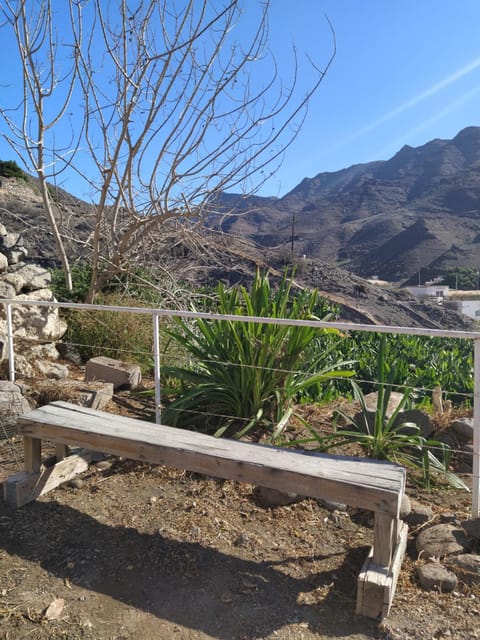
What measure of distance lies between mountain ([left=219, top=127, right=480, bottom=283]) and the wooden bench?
35.3m

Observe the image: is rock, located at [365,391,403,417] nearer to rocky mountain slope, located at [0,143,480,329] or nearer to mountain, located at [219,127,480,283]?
rocky mountain slope, located at [0,143,480,329]

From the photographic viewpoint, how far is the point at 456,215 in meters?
82.8

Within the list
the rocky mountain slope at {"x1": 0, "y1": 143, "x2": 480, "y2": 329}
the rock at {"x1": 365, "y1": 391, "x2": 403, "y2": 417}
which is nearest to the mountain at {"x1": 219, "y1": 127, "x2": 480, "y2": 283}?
the rocky mountain slope at {"x1": 0, "y1": 143, "x2": 480, "y2": 329}

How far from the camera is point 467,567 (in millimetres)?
2260

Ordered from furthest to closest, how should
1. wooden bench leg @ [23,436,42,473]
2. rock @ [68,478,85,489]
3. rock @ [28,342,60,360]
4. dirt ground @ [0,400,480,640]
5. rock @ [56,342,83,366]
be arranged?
rock @ [56,342,83,366] < rock @ [28,342,60,360] < rock @ [68,478,85,489] < wooden bench leg @ [23,436,42,473] < dirt ground @ [0,400,480,640]

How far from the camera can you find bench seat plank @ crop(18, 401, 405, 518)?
2148mm

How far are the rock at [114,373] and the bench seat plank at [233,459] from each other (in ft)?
5.56

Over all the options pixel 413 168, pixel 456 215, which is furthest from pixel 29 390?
pixel 413 168

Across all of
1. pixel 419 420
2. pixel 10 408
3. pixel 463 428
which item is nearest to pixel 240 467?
pixel 419 420

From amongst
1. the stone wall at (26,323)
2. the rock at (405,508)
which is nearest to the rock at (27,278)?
the stone wall at (26,323)

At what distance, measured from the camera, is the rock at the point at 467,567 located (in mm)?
2217

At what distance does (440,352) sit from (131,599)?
637 cm

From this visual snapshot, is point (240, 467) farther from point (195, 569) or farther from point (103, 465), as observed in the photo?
point (103, 465)

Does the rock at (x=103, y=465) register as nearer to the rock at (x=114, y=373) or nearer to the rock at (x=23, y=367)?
the rock at (x=114, y=373)
